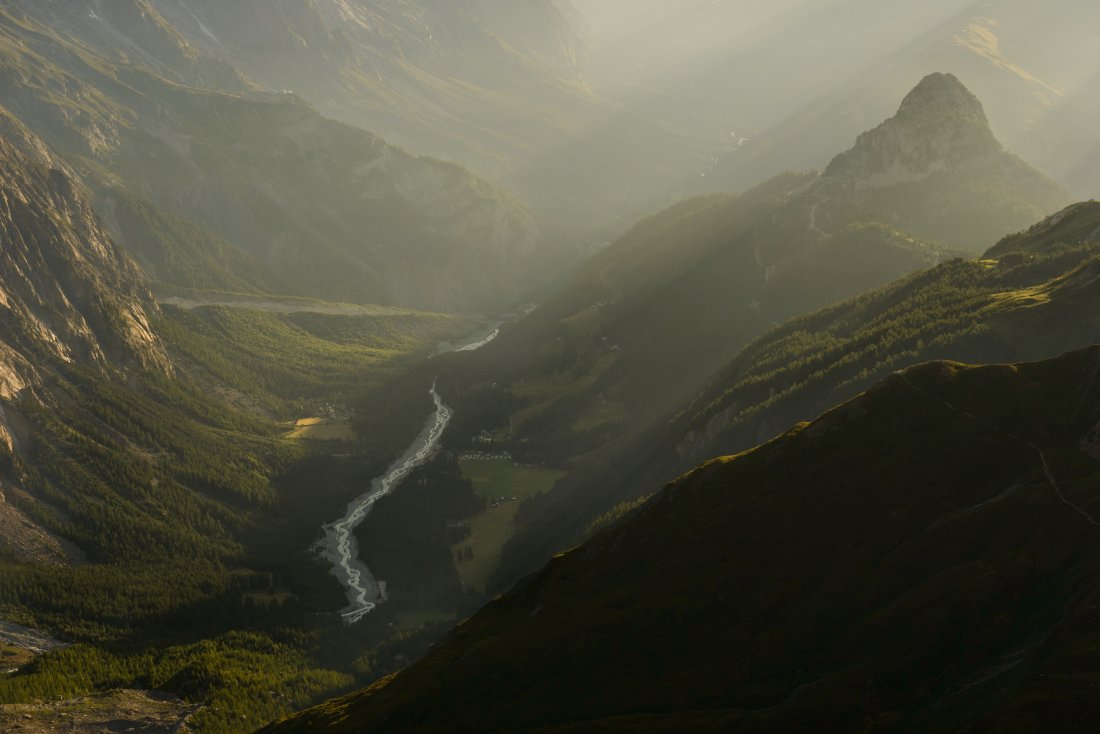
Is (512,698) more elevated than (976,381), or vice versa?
(976,381)

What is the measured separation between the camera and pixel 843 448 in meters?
122

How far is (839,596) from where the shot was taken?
3903 inches

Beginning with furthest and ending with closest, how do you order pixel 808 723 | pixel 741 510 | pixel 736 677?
pixel 741 510
pixel 736 677
pixel 808 723

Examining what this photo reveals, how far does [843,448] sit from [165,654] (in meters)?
120

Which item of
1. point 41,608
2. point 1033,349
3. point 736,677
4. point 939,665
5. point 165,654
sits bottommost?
point 939,665

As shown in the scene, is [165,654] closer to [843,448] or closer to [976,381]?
[843,448]

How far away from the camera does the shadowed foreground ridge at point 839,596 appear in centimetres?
8356

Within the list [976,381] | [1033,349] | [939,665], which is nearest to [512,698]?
[939,665]

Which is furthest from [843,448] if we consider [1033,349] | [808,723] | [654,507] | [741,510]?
[1033,349]

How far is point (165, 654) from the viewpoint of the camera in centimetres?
17688

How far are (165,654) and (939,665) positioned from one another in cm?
13549

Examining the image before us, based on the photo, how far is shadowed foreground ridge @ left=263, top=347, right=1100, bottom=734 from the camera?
8356cm

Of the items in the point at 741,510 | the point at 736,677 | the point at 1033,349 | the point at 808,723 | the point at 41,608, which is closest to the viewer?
the point at 808,723

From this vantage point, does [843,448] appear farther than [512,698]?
Yes
